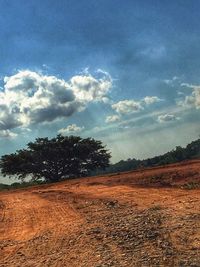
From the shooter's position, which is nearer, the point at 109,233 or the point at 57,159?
the point at 109,233

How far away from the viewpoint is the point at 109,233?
945 centimetres

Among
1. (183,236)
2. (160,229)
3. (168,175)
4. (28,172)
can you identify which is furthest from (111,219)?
(28,172)

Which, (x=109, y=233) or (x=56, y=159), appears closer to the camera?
(x=109, y=233)

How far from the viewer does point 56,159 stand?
1929 inches

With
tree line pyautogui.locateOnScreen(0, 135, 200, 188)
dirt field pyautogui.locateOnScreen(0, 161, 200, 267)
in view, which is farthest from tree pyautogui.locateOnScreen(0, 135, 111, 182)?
dirt field pyautogui.locateOnScreen(0, 161, 200, 267)

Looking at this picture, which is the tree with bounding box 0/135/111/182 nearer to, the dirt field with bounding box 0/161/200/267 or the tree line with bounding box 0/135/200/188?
the tree line with bounding box 0/135/200/188

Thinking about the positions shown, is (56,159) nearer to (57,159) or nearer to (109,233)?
(57,159)

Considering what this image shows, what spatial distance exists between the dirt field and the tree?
33981mm

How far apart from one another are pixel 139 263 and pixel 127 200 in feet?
22.1

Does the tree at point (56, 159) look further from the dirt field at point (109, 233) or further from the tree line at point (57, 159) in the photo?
the dirt field at point (109, 233)

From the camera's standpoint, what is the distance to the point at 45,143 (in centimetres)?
4944

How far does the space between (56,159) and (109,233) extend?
39.9 meters

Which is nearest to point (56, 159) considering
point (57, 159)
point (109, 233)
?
point (57, 159)

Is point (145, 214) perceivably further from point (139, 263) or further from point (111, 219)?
point (139, 263)
